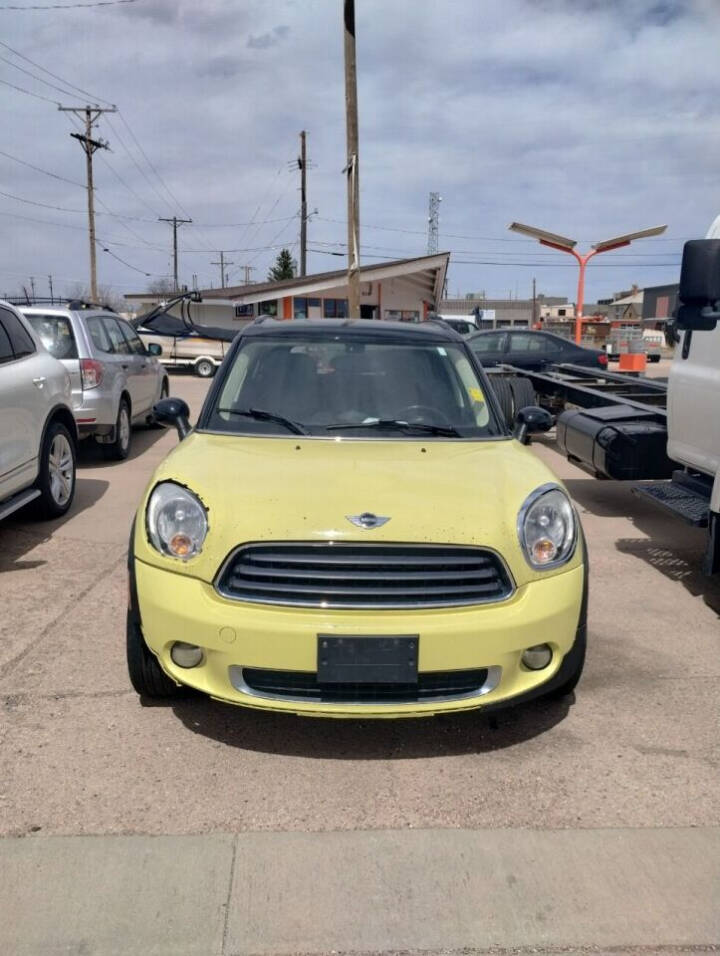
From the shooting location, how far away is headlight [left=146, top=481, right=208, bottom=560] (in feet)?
9.62

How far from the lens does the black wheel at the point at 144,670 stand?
3.09 m

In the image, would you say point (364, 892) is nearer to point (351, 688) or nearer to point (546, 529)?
point (351, 688)

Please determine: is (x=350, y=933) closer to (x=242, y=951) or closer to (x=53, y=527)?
(x=242, y=951)

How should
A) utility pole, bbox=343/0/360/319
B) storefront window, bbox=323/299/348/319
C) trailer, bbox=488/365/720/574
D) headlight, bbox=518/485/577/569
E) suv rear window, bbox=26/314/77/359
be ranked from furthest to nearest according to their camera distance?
storefront window, bbox=323/299/348/319 < utility pole, bbox=343/0/360/319 < suv rear window, bbox=26/314/77/359 < trailer, bbox=488/365/720/574 < headlight, bbox=518/485/577/569

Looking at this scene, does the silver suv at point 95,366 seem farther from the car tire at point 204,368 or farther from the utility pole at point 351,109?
the car tire at point 204,368

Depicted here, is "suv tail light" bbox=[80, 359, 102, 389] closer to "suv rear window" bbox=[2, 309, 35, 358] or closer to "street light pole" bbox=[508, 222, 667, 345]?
"suv rear window" bbox=[2, 309, 35, 358]

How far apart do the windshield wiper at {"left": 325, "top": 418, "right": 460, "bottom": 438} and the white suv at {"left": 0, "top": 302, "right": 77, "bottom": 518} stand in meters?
2.67

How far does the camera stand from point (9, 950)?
6.97 ft

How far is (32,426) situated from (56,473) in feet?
2.23

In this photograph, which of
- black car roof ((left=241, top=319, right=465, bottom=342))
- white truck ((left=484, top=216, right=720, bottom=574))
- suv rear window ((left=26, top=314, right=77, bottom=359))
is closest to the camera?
white truck ((left=484, top=216, right=720, bottom=574))

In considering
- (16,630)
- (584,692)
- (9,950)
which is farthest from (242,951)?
(16,630)

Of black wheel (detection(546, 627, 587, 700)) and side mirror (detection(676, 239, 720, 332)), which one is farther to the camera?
side mirror (detection(676, 239, 720, 332))

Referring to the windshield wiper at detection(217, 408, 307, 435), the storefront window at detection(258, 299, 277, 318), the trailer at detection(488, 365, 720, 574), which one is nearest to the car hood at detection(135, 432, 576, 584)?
the windshield wiper at detection(217, 408, 307, 435)

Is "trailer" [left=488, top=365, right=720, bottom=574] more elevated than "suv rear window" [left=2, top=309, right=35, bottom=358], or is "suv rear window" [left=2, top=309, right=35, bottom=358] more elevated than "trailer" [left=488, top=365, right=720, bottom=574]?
"suv rear window" [left=2, top=309, right=35, bottom=358]
